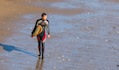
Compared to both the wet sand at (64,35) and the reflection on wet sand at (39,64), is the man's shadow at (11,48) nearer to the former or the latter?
the wet sand at (64,35)

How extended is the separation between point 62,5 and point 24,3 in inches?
82.9

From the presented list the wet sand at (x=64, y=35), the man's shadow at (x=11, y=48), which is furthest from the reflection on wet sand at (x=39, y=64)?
the man's shadow at (x=11, y=48)

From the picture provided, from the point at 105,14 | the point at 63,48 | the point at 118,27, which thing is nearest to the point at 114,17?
the point at 105,14

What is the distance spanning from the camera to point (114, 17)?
23844 mm

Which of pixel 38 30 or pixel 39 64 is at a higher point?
pixel 38 30

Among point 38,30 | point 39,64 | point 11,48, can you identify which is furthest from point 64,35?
point 39,64

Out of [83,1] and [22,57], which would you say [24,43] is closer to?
[22,57]

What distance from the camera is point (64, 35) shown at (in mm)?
19547

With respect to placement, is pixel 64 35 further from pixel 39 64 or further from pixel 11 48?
pixel 39 64

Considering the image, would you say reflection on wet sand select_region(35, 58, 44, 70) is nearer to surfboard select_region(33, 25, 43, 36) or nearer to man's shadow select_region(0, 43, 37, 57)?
man's shadow select_region(0, 43, 37, 57)

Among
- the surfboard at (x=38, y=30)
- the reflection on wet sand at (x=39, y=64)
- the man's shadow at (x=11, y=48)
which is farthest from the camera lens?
the man's shadow at (x=11, y=48)

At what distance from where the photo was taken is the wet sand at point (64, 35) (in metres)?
15.8

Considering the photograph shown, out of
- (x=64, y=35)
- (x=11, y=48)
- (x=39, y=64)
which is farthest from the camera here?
(x=64, y=35)

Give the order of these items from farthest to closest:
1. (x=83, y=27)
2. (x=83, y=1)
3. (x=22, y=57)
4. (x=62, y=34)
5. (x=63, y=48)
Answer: (x=83, y=1), (x=83, y=27), (x=62, y=34), (x=63, y=48), (x=22, y=57)
